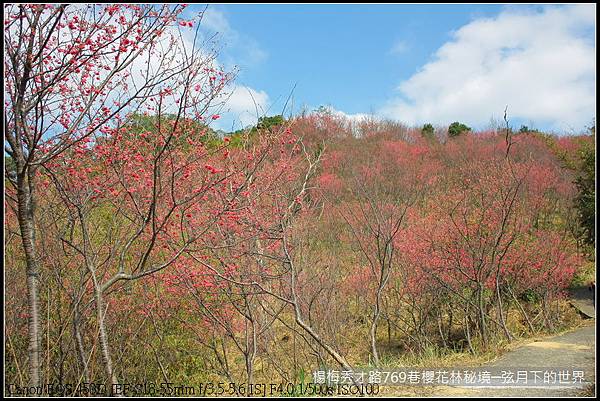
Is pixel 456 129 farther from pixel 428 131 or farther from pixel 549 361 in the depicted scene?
pixel 549 361

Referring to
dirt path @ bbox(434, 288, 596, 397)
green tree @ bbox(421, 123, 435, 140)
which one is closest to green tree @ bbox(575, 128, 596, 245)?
dirt path @ bbox(434, 288, 596, 397)

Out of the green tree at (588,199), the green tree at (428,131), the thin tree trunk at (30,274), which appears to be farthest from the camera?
the green tree at (428,131)

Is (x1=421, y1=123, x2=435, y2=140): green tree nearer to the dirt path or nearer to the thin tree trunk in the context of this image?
the dirt path

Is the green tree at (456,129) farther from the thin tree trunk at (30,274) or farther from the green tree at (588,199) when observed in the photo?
the thin tree trunk at (30,274)

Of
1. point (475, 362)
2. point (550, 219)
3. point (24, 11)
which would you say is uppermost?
point (24, 11)

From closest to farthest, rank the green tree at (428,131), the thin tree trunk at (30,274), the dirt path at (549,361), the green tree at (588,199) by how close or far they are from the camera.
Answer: the thin tree trunk at (30,274)
the dirt path at (549,361)
the green tree at (588,199)
the green tree at (428,131)

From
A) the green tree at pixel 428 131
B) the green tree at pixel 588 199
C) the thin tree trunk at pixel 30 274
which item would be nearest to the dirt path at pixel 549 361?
the green tree at pixel 588 199

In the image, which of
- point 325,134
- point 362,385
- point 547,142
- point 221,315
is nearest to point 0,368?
point 362,385

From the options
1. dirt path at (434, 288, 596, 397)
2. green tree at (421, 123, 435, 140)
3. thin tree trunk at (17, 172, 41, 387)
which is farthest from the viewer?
green tree at (421, 123, 435, 140)

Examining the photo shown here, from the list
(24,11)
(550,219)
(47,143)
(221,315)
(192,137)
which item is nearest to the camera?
(24,11)

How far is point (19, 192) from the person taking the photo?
3.24 metres

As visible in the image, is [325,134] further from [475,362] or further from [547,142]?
[475,362]

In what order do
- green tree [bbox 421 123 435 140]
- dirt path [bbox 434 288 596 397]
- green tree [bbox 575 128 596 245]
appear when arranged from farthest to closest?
green tree [bbox 421 123 435 140], green tree [bbox 575 128 596 245], dirt path [bbox 434 288 596 397]

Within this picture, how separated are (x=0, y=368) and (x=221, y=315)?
3.70m
